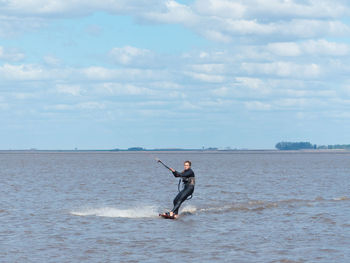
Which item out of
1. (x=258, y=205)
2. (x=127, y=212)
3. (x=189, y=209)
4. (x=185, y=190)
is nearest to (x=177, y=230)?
(x=185, y=190)

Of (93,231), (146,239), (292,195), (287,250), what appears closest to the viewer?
(287,250)

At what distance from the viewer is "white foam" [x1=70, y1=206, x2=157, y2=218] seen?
1050 inches

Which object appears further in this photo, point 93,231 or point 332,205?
point 332,205

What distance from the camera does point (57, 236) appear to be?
20656mm

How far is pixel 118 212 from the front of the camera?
27.7m

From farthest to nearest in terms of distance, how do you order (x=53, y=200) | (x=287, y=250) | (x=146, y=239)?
(x=53, y=200)
(x=146, y=239)
(x=287, y=250)

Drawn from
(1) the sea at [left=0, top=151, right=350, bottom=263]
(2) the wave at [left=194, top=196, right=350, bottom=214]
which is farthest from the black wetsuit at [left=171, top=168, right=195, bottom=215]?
(2) the wave at [left=194, top=196, right=350, bottom=214]

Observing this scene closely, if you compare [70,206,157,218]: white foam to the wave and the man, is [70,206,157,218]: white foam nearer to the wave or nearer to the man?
the man

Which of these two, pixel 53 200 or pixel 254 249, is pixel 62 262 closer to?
pixel 254 249

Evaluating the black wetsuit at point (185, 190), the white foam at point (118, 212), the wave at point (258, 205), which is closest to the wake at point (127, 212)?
the white foam at point (118, 212)

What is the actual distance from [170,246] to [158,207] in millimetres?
12054

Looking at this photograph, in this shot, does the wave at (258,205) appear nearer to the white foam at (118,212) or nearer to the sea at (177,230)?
the sea at (177,230)

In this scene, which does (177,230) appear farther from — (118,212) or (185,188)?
(118,212)

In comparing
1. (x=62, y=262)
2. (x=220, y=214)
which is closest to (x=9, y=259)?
(x=62, y=262)
